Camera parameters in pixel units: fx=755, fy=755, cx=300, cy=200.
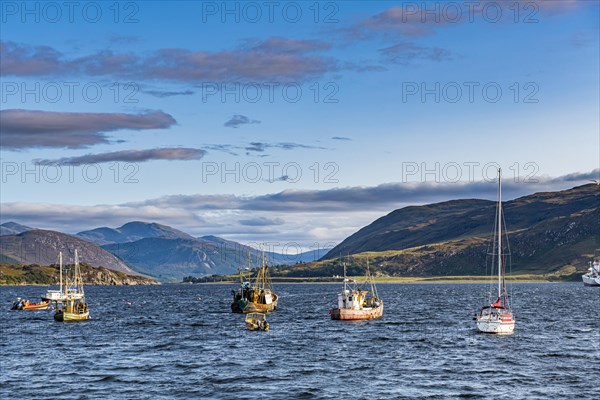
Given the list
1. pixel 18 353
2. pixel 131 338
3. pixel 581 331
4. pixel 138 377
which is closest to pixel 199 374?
pixel 138 377

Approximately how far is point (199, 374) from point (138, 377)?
6753mm

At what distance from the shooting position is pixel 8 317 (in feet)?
635

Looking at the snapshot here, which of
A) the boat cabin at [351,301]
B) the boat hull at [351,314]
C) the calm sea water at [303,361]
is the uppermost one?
the boat cabin at [351,301]

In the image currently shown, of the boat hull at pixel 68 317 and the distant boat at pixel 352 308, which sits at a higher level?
the distant boat at pixel 352 308

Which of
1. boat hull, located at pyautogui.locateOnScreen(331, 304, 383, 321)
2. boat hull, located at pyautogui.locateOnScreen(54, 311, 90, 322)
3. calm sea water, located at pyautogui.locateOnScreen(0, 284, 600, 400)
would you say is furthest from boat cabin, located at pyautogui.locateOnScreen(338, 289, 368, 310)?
boat hull, located at pyautogui.locateOnScreen(54, 311, 90, 322)

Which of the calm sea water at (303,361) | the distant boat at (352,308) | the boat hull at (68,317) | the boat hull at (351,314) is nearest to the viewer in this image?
the calm sea water at (303,361)

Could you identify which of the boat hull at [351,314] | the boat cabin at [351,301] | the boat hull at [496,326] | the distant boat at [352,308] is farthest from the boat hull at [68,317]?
the boat hull at [496,326]

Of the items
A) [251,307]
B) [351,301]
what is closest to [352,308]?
[351,301]

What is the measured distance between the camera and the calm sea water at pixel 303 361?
7381 centimetres

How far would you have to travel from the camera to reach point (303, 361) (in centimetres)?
9462

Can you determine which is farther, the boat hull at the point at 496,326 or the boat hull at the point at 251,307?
the boat hull at the point at 251,307

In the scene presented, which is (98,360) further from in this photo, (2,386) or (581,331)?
(581,331)

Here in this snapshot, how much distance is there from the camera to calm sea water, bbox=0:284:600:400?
242 ft

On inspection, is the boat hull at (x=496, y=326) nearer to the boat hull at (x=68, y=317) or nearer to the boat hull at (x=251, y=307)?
the boat hull at (x=251, y=307)
